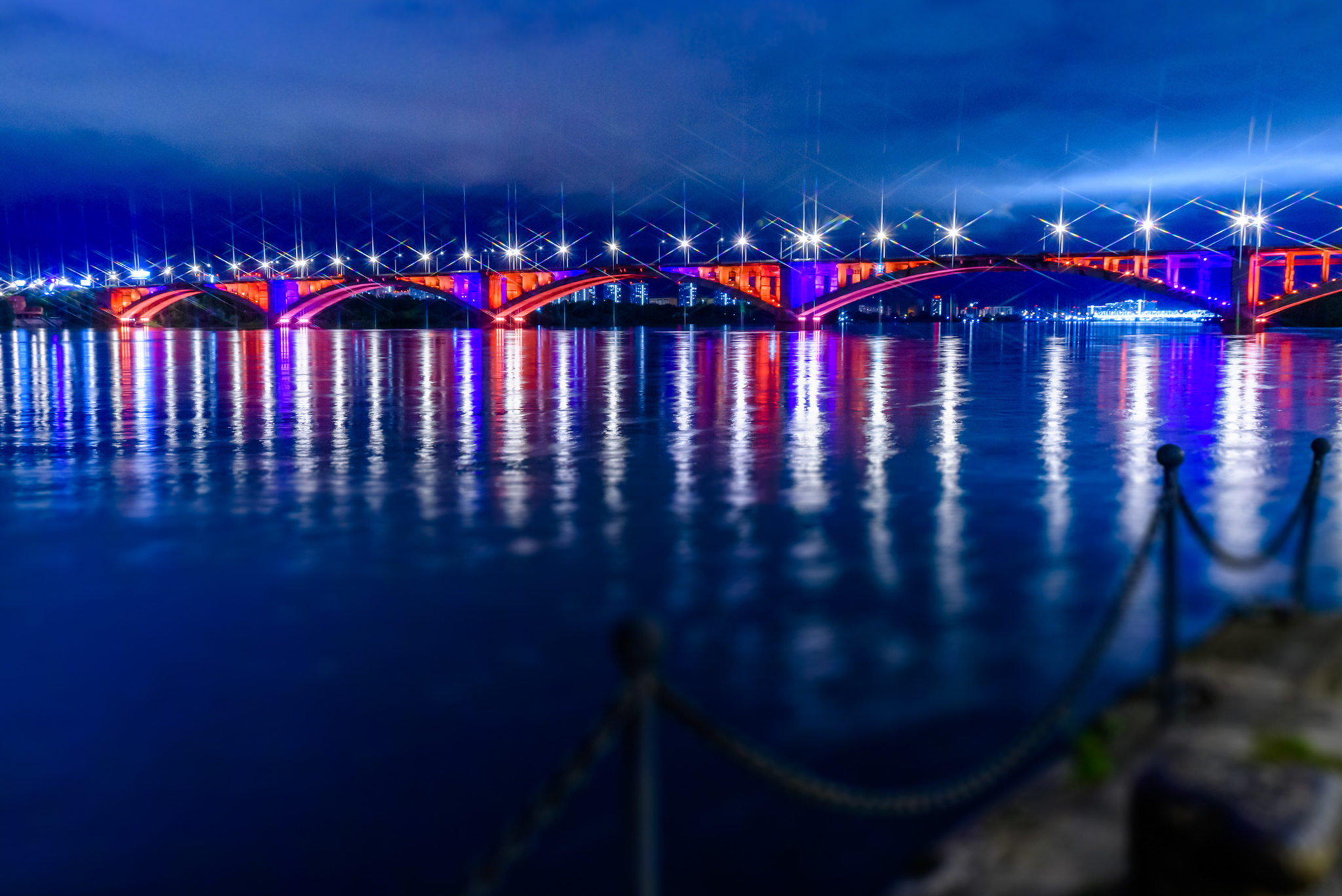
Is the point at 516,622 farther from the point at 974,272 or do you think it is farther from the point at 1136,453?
the point at 974,272

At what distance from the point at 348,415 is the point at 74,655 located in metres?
13.8

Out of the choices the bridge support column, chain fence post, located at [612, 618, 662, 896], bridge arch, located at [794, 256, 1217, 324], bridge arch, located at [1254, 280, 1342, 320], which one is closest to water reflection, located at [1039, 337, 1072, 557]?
chain fence post, located at [612, 618, 662, 896]

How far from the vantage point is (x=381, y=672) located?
18.1ft

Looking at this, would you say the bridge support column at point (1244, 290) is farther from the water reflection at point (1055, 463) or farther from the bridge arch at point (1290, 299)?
the water reflection at point (1055, 463)

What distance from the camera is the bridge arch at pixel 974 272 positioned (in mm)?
77375

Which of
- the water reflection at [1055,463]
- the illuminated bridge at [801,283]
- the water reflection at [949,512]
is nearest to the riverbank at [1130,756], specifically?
the water reflection at [949,512]

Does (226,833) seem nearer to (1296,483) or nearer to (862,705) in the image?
(862,705)

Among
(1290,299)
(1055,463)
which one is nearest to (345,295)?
(1290,299)

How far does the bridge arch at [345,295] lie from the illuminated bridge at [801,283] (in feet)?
0.45

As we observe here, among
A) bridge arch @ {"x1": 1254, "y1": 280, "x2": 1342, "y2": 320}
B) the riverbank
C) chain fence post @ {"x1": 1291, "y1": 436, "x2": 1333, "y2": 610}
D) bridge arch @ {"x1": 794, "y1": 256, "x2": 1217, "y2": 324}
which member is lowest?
the riverbank

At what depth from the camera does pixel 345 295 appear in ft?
352

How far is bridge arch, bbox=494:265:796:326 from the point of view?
91.3 meters

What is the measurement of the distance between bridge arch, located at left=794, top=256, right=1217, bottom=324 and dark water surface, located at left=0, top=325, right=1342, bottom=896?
6637 cm

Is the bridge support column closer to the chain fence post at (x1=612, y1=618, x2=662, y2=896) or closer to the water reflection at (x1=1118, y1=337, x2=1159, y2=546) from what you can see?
the water reflection at (x1=1118, y1=337, x2=1159, y2=546)
